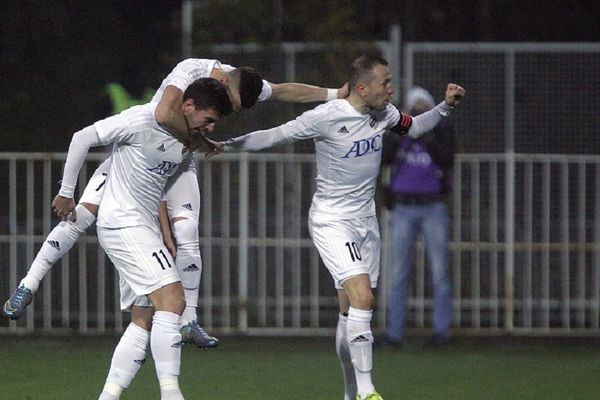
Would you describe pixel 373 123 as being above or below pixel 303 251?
above

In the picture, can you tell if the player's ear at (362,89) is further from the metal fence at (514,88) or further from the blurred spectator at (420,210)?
the metal fence at (514,88)

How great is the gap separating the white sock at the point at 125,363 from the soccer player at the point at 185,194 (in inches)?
28.8

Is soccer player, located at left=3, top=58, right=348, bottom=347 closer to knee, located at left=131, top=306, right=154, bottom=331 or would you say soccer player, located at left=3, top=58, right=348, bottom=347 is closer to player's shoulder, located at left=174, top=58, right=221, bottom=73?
player's shoulder, located at left=174, top=58, right=221, bottom=73

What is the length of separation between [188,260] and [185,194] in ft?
1.44

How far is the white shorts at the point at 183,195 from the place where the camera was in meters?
11.7

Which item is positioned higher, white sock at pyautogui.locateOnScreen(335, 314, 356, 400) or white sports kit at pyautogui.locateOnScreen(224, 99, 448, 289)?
white sports kit at pyautogui.locateOnScreen(224, 99, 448, 289)

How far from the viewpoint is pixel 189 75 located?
1088cm

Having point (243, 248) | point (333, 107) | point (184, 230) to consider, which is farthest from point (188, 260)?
point (243, 248)

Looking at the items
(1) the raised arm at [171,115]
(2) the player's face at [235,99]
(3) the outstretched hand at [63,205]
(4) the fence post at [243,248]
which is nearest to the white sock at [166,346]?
(3) the outstretched hand at [63,205]

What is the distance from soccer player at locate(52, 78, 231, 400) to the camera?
10.4m

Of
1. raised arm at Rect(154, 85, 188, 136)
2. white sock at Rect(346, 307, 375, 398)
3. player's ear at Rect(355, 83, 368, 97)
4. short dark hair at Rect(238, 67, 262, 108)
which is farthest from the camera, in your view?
player's ear at Rect(355, 83, 368, 97)

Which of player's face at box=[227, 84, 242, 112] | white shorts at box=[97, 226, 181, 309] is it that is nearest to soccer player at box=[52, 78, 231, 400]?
white shorts at box=[97, 226, 181, 309]

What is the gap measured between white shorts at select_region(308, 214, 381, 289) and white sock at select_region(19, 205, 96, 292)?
61.5 inches

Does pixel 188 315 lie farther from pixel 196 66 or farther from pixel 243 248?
pixel 243 248
